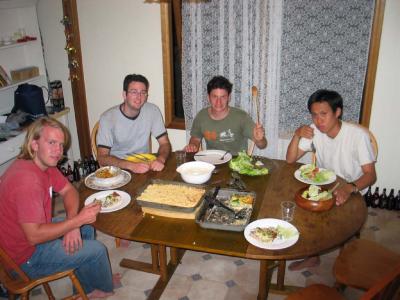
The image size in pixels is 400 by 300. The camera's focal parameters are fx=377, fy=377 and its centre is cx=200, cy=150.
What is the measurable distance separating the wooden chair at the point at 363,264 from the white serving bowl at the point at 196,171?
933 millimetres

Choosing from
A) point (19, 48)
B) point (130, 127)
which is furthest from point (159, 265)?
point (19, 48)

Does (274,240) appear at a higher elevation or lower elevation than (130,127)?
lower

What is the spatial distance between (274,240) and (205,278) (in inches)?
43.6

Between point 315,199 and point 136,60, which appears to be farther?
point 136,60

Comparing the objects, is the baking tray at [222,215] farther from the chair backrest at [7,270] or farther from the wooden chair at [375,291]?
the chair backrest at [7,270]

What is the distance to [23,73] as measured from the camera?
410 centimetres

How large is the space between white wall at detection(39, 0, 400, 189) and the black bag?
1.84ft

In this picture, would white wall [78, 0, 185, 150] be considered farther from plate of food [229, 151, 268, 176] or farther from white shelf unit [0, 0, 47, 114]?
plate of food [229, 151, 268, 176]

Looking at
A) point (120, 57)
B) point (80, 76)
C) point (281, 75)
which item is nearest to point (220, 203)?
point (281, 75)

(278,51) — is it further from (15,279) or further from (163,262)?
(15,279)

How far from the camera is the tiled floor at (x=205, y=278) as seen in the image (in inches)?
105

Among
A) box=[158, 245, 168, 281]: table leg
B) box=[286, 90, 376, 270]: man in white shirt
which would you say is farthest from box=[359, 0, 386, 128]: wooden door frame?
box=[158, 245, 168, 281]: table leg

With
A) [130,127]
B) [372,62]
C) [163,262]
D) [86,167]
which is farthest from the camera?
[86,167]

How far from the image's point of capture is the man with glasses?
3.05 m
